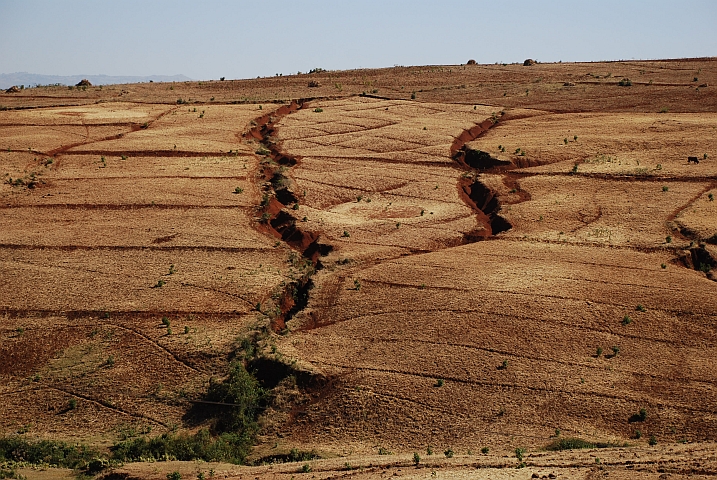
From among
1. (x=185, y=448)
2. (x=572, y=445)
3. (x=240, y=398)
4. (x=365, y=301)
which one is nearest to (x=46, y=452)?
(x=185, y=448)

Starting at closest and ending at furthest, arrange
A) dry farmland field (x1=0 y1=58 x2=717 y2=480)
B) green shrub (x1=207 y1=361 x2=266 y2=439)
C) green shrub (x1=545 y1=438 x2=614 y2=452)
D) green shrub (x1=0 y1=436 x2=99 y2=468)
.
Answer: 1. green shrub (x1=545 y1=438 x2=614 y2=452)
2. green shrub (x1=0 y1=436 x2=99 y2=468)
3. dry farmland field (x1=0 y1=58 x2=717 y2=480)
4. green shrub (x1=207 y1=361 x2=266 y2=439)

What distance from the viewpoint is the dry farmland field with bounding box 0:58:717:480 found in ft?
56.6

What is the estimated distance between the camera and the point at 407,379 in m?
19.0

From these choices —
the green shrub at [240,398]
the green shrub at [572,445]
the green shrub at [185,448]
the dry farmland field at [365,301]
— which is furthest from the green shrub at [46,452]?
the green shrub at [572,445]

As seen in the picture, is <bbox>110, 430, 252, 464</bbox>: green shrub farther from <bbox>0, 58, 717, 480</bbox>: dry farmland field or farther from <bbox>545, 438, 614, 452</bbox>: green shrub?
<bbox>545, 438, 614, 452</bbox>: green shrub

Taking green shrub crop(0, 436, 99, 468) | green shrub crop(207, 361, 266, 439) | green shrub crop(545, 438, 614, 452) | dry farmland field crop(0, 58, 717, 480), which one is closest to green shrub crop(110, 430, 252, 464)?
dry farmland field crop(0, 58, 717, 480)

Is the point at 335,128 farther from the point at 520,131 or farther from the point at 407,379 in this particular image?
the point at 407,379

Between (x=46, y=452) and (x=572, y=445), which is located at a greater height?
(x=572, y=445)

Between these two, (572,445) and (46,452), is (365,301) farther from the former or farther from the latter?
(46,452)

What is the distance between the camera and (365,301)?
2275cm

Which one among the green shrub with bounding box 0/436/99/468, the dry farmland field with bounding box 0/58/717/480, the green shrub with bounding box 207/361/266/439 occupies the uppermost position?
the dry farmland field with bounding box 0/58/717/480

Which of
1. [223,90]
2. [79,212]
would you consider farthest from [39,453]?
[223,90]

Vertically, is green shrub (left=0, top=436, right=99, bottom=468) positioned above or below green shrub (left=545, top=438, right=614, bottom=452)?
below

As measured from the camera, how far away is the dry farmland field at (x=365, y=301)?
17.3m
